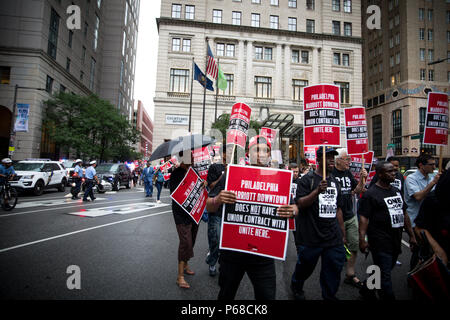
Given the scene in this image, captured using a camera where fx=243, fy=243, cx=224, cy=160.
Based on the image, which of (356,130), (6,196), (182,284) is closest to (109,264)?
(182,284)

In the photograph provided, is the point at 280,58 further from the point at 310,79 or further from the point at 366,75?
the point at 366,75

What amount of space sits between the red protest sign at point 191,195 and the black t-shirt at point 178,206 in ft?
0.36

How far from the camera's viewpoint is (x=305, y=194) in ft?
10.5

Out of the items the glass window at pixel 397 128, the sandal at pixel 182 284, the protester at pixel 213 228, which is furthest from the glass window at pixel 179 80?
the glass window at pixel 397 128

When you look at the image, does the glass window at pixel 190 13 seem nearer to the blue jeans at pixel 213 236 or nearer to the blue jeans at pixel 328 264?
the blue jeans at pixel 213 236

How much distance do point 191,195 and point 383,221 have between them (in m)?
2.66

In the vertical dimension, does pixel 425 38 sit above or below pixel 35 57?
above

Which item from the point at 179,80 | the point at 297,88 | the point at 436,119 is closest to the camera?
the point at 436,119

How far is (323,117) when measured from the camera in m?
3.68

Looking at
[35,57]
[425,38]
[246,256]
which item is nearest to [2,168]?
[246,256]

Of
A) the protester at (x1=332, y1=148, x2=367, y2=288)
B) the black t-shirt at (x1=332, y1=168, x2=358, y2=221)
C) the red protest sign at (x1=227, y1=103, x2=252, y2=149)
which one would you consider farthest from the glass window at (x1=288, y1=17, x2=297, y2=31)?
the black t-shirt at (x1=332, y1=168, x2=358, y2=221)

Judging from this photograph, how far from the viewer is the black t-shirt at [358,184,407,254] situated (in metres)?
3.10

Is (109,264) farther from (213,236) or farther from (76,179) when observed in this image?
(76,179)
